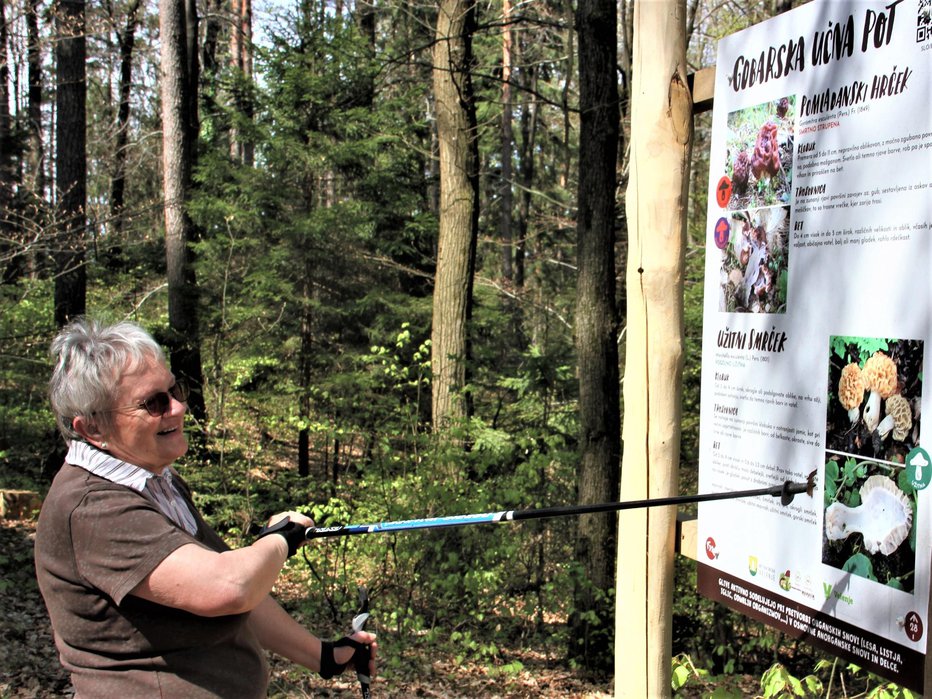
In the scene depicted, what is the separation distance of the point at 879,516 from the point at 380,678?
15.7ft

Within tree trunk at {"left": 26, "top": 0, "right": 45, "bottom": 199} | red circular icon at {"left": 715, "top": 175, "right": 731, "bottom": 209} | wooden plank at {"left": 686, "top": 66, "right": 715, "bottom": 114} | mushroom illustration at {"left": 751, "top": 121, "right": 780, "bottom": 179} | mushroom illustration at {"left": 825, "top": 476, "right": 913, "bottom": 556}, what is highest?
tree trunk at {"left": 26, "top": 0, "right": 45, "bottom": 199}

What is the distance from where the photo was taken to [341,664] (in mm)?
2316

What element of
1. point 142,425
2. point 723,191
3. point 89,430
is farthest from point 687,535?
point 89,430

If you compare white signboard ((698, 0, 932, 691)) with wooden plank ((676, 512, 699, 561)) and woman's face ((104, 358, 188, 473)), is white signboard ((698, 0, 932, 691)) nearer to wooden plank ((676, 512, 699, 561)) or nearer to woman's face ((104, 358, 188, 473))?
wooden plank ((676, 512, 699, 561))

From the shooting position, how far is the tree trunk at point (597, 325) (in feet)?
20.6

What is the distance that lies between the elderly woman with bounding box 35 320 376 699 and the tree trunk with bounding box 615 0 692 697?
4.22 ft

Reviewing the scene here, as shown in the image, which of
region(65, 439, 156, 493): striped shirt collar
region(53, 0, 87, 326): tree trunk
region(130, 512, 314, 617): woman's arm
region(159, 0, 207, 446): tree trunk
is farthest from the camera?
region(159, 0, 207, 446): tree trunk

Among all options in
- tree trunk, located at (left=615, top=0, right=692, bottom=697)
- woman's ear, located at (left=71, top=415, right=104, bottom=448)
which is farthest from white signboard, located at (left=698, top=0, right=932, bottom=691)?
woman's ear, located at (left=71, top=415, right=104, bottom=448)

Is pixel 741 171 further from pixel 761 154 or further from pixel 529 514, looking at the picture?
pixel 529 514

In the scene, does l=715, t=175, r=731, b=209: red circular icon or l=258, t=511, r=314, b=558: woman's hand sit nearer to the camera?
l=258, t=511, r=314, b=558: woman's hand

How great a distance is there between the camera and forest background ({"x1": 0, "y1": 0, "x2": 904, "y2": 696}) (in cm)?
643

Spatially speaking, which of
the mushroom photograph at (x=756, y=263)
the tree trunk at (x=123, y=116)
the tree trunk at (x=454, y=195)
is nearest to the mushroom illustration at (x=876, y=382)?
the mushroom photograph at (x=756, y=263)

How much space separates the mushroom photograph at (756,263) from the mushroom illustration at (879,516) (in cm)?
58

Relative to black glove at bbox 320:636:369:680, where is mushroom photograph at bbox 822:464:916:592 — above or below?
above
